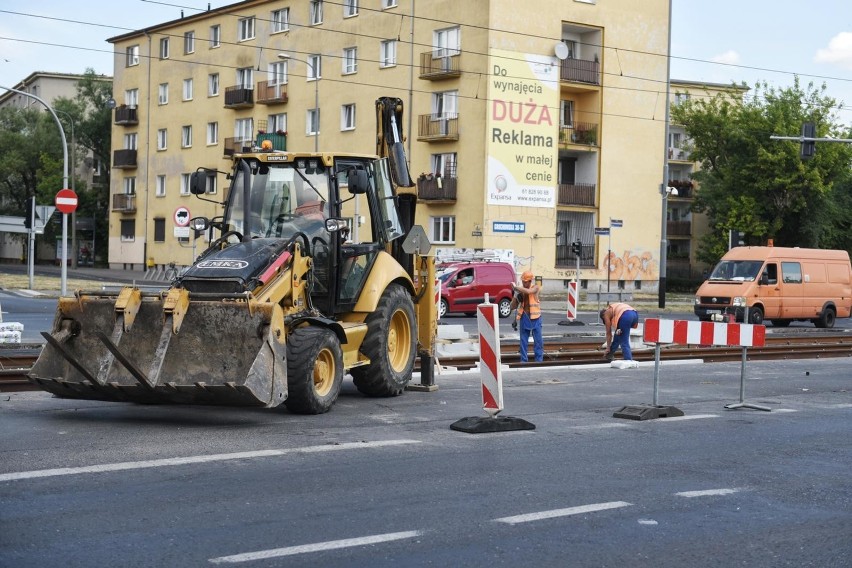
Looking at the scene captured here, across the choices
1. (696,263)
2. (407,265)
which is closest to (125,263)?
(696,263)

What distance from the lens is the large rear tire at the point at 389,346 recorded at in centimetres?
1303

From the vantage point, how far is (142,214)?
7069 cm

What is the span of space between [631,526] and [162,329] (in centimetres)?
527

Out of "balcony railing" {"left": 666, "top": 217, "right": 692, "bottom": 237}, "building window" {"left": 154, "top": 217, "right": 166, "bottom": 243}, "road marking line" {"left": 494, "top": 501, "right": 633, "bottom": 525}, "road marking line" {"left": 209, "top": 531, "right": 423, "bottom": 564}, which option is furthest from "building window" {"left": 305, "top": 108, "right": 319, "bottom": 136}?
"road marking line" {"left": 209, "top": 531, "right": 423, "bottom": 564}

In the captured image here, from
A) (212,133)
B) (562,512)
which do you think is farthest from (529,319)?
(212,133)

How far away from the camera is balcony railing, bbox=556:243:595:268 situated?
5294 centimetres

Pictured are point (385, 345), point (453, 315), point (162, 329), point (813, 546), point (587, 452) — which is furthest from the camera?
point (453, 315)

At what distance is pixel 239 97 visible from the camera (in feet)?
201

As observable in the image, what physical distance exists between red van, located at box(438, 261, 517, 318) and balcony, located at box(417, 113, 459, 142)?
13.8 metres

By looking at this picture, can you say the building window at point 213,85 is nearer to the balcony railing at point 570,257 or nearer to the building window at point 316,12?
the building window at point 316,12

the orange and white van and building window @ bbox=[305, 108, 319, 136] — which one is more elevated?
building window @ bbox=[305, 108, 319, 136]

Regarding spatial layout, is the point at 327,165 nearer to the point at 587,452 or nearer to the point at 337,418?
the point at 337,418

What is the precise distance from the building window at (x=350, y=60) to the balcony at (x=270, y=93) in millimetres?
4887

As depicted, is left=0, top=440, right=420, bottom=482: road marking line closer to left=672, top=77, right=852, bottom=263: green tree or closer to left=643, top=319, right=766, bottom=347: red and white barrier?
left=643, top=319, right=766, bottom=347: red and white barrier
